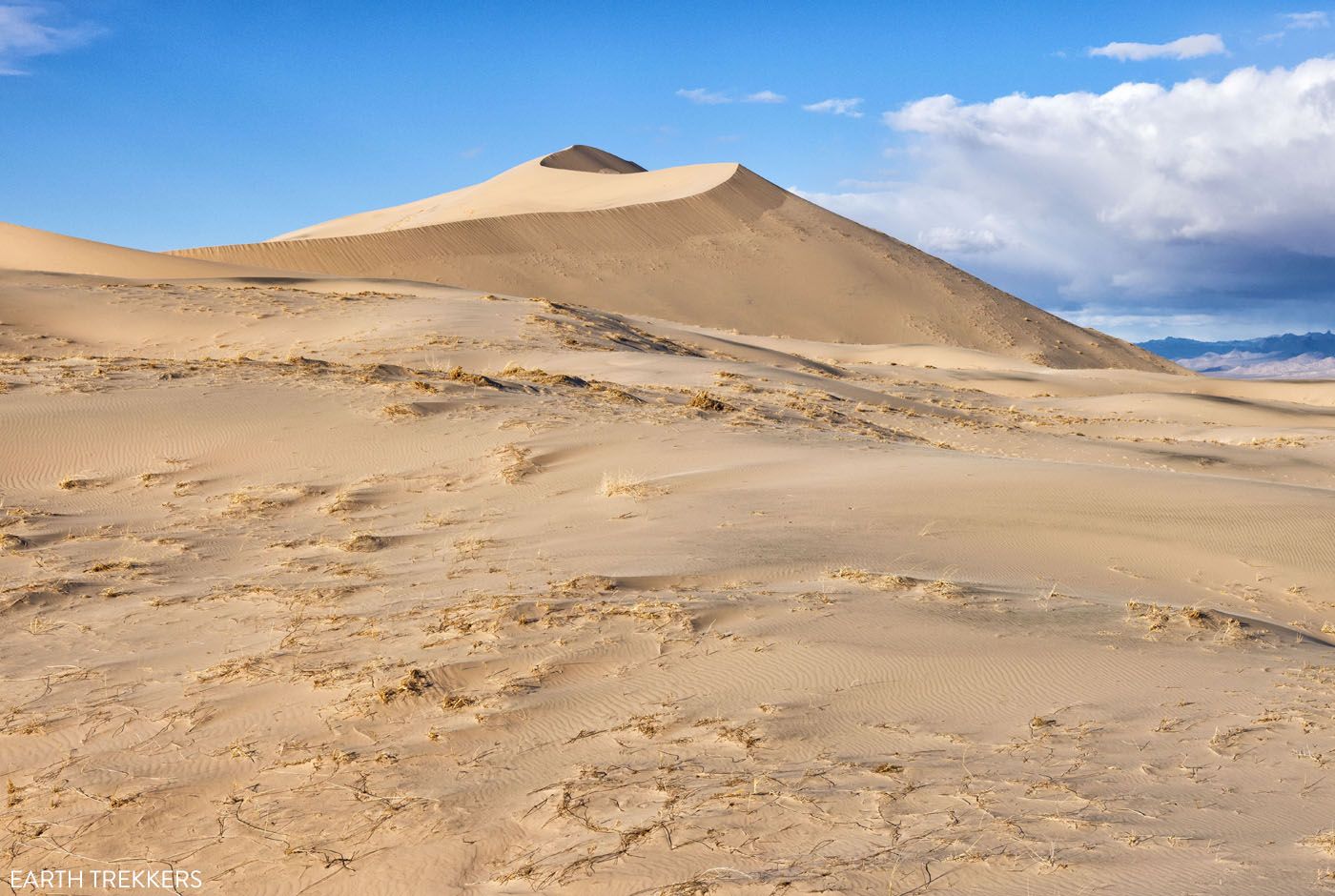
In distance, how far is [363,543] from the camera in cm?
750

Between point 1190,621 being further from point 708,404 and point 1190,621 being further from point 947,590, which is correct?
point 708,404

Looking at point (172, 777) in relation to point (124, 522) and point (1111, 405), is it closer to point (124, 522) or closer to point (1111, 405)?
point (124, 522)

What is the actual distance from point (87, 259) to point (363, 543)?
97.4 ft

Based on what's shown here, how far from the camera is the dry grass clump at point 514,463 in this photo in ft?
30.6

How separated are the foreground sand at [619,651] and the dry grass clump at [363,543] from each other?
18 millimetres

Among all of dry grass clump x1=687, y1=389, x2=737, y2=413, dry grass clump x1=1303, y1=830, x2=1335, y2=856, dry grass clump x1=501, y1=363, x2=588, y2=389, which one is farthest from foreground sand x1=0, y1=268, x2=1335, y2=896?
dry grass clump x1=501, y1=363, x2=588, y2=389

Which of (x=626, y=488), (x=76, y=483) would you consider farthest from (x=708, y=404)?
(x=76, y=483)

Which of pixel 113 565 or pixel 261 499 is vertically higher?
pixel 261 499

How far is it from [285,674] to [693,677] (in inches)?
70.9

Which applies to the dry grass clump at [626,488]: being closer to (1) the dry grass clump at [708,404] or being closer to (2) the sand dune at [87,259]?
(1) the dry grass clump at [708,404]

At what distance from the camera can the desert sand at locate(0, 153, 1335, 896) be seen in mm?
3527

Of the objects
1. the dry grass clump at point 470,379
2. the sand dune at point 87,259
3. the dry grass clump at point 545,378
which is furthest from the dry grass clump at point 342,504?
the sand dune at point 87,259

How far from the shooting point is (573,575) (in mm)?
6371

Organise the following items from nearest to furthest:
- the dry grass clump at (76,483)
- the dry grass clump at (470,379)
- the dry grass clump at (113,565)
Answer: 1. the dry grass clump at (113,565)
2. the dry grass clump at (76,483)
3. the dry grass clump at (470,379)
